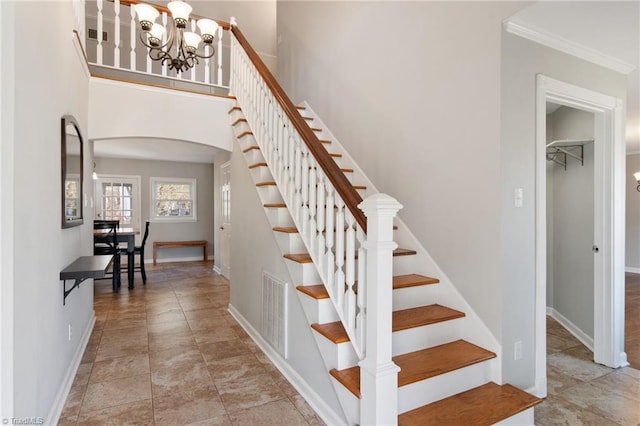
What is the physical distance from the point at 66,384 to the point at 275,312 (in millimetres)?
1430

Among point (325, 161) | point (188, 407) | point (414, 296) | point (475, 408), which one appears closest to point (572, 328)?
point (414, 296)

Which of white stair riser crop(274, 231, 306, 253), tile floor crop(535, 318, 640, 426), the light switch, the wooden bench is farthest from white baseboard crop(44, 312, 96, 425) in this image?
the wooden bench

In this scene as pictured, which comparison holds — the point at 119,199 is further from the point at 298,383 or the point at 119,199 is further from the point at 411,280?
the point at 411,280

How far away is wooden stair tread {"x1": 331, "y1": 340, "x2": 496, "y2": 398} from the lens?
1.76 meters

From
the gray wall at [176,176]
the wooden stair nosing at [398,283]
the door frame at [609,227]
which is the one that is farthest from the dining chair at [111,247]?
the door frame at [609,227]

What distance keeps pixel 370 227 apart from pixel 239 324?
2.50 metres

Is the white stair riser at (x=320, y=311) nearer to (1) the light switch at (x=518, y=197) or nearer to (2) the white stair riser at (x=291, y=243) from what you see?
(2) the white stair riser at (x=291, y=243)

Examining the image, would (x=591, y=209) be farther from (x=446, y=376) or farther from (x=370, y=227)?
(x=370, y=227)

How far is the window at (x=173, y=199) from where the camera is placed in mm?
7863

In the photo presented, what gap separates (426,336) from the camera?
2113mm

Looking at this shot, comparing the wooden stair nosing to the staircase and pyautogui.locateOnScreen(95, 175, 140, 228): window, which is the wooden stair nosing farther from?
pyautogui.locateOnScreen(95, 175, 140, 228): window

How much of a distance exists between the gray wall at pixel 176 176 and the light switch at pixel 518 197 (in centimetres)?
738

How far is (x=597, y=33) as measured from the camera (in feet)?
6.93

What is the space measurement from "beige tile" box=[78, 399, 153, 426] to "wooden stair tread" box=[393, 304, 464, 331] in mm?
1561
